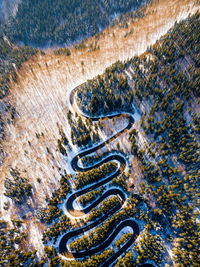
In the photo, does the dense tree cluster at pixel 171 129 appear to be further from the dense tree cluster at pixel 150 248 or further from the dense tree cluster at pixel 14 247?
the dense tree cluster at pixel 14 247

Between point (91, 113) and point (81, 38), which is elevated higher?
point (81, 38)

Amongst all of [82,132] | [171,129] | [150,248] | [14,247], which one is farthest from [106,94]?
[14,247]

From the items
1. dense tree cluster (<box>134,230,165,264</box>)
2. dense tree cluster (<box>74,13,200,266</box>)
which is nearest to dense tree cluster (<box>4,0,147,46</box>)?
dense tree cluster (<box>74,13,200,266</box>)

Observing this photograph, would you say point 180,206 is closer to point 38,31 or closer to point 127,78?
point 127,78

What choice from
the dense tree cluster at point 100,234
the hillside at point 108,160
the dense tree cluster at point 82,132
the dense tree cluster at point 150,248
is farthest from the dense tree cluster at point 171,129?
the dense tree cluster at point 82,132

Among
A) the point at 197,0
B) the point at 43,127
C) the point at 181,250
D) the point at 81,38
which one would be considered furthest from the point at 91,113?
the point at 197,0

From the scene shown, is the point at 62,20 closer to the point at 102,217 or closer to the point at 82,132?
the point at 82,132

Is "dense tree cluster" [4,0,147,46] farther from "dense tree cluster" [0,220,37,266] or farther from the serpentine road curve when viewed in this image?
"dense tree cluster" [0,220,37,266]
